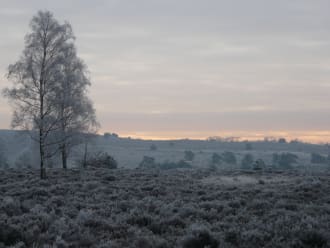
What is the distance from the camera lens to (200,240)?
10.6 metres

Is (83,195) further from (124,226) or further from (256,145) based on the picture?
(256,145)

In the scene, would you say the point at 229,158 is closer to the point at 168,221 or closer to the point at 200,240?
the point at 168,221

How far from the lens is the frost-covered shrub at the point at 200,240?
10477mm

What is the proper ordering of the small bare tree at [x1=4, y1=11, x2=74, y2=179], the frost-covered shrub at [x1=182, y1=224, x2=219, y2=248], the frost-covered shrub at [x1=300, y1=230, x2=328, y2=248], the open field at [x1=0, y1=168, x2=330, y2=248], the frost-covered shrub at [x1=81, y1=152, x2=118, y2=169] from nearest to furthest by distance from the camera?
the frost-covered shrub at [x1=182, y1=224, x2=219, y2=248] < the frost-covered shrub at [x1=300, y1=230, x2=328, y2=248] < the open field at [x1=0, y1=168, x2=330, y2=248] < the small bare tree at [x1=4, y1=11, x2=74, y2=179] < the frost-covered shrub at [x1=81, y1=152, x2=118, y2=169]

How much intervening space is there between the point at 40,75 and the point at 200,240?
21031 millimetres

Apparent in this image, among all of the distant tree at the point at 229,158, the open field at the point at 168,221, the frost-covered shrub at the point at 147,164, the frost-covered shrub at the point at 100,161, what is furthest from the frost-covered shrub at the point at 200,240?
the distant tree at the point at 229,158

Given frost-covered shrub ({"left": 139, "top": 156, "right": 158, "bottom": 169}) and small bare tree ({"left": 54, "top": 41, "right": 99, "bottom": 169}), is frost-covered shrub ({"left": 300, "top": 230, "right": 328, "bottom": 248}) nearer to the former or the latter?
small bare tree ({"left": 54, "top": 41, "right": 99, "bottom": 169})

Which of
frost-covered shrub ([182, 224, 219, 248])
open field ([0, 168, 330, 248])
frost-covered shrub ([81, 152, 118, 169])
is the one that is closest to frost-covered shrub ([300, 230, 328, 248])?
open field ([0, 168, 330, 248])

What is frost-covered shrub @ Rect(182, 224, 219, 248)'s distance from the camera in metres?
10.5

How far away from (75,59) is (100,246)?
25044 millimetres

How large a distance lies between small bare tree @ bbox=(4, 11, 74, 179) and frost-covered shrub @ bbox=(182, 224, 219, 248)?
776 inches

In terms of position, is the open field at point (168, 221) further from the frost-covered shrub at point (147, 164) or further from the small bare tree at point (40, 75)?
the frost-covered shrub at point (147, 164)

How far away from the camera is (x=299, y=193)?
65.0 feet

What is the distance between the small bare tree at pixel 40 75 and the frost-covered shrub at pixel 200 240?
776 inches
